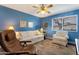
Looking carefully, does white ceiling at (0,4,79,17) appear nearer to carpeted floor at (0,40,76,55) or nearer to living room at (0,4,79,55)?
living room at (0,4,79,55)

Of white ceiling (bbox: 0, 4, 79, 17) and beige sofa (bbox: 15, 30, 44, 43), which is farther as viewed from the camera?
beige sofa (bbox: 15, 30, 44, 43)

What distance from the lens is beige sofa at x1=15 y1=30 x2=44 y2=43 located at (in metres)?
1.57

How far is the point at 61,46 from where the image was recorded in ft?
5.02

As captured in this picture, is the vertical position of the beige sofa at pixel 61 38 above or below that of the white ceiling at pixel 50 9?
below

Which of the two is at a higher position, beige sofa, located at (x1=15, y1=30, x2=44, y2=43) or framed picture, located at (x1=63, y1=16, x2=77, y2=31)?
framed picture, located at (x1=63, y1=16, x2=77, y2=31)

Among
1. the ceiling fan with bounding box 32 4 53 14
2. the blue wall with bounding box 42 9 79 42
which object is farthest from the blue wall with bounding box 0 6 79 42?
the ceiling fan with bounding box 32 4 53 14

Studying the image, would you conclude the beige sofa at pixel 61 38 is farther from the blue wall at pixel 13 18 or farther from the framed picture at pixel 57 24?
the blue wall at pixel 13 18

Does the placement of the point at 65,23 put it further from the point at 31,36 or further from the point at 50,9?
the point at 31,36

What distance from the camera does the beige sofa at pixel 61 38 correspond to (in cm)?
150

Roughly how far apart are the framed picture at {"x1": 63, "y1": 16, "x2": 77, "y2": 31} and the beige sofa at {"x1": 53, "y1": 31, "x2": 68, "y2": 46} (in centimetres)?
9

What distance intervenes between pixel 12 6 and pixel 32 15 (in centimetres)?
37

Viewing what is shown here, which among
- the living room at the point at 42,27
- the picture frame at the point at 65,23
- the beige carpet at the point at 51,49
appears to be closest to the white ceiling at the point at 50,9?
the living room at the point at 42,27

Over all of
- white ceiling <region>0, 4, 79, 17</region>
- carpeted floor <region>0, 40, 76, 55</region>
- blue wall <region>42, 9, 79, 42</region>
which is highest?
white ceiling <region>0, 4, 79, 17</region>
